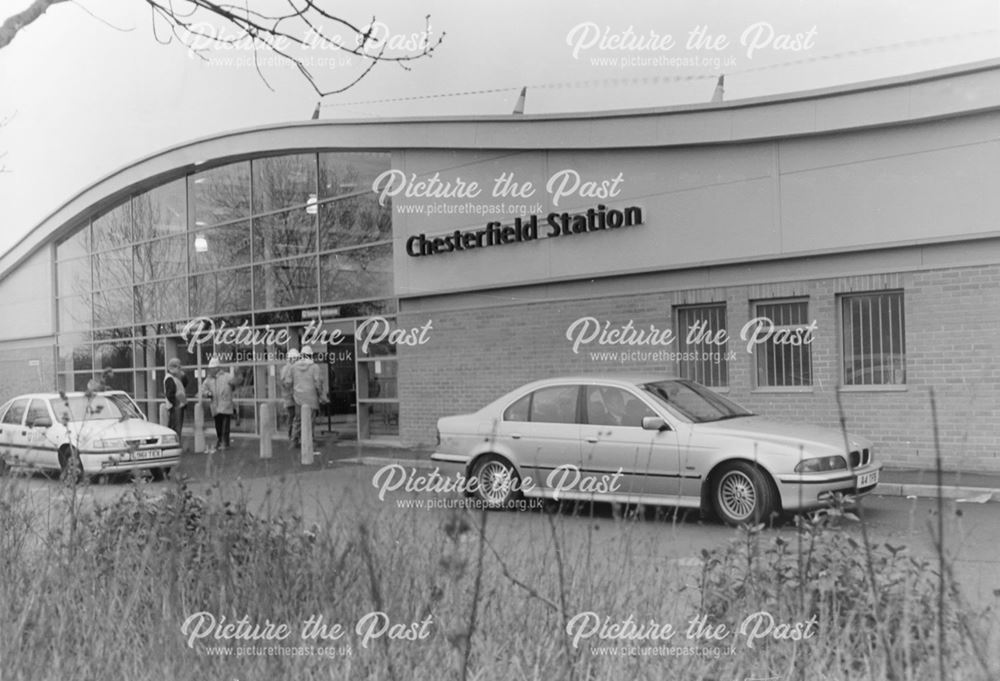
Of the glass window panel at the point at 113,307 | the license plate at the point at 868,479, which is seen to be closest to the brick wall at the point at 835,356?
the license plate at the point at 868,479

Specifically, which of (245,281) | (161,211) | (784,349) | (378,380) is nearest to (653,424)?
(784,349)

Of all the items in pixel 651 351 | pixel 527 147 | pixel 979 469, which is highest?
pixel 527 147

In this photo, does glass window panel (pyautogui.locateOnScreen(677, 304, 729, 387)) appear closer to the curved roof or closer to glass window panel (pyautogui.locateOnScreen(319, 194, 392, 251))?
the curved roof

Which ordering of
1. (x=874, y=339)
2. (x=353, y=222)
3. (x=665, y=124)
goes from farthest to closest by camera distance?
(x=353, y=222) < (x=665, y=124) < (x=874, y=339)

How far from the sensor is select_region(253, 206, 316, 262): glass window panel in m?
19.5

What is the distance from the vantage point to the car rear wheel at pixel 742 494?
7.66m

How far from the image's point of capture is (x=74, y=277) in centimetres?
2819

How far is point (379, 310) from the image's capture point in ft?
58.1

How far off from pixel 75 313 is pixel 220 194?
9474 mm

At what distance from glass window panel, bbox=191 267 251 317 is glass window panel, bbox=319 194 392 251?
3.32 meters

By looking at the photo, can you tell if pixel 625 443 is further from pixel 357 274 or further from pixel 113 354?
pixel 113 354

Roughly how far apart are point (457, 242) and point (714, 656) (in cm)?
1344

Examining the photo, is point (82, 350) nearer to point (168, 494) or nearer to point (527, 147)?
point (527, 147)

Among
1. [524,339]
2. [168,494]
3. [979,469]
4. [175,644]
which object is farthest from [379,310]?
[175,644]
